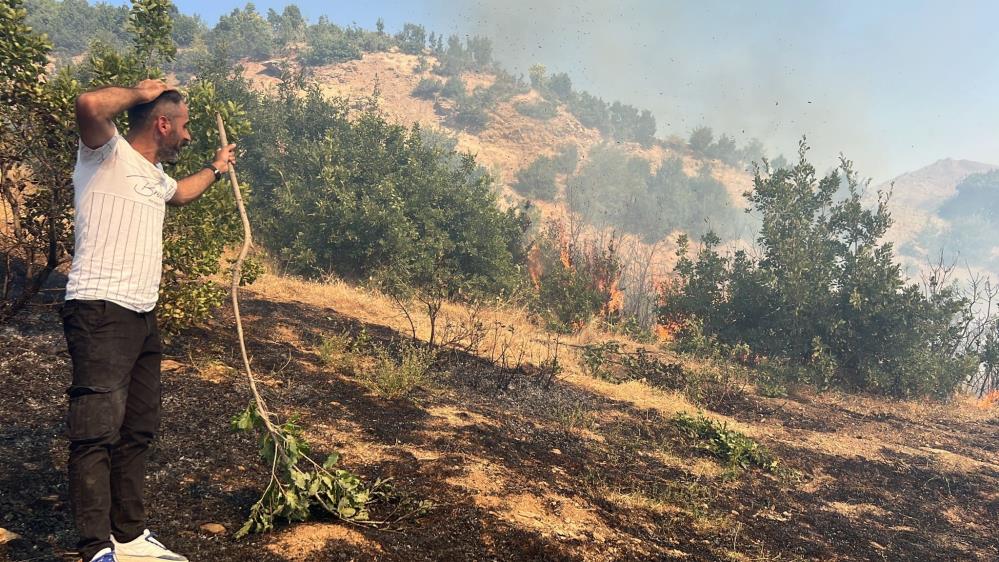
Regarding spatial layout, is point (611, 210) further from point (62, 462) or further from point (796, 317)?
point (62, 462)

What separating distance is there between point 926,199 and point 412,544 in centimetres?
11848

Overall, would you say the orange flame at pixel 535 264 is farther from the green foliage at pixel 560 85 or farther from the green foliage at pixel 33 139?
the green foliage at pixel 560 85

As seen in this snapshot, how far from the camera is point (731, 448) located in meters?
6.45

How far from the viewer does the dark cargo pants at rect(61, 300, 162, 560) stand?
212 cm

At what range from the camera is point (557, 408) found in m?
6.97

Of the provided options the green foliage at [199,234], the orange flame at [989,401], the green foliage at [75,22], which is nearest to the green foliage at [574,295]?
the green foliage at [199,234]

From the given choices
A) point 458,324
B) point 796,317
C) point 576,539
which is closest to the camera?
point 576,539

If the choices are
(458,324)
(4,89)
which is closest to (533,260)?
(458,324)

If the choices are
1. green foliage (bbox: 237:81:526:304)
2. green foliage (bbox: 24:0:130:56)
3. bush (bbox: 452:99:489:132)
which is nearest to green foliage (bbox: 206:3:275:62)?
green foliage (bbox: 24:0:130:56)

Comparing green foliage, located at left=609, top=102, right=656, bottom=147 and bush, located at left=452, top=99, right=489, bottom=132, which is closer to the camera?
bush, located at left=452, top=99, right=489, bottom=132

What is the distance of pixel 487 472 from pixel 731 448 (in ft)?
12.2

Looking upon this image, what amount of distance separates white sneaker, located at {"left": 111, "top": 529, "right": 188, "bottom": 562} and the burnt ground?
22 centimetres

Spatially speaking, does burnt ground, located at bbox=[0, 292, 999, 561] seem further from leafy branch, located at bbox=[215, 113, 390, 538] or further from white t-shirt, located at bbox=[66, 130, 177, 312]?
white t-shirt, located at bbox=[66, 130, 177, 312]

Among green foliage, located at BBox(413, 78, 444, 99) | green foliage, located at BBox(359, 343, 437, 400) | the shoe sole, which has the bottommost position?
green foliage, located at BBox(359, 343, 437, 400)
